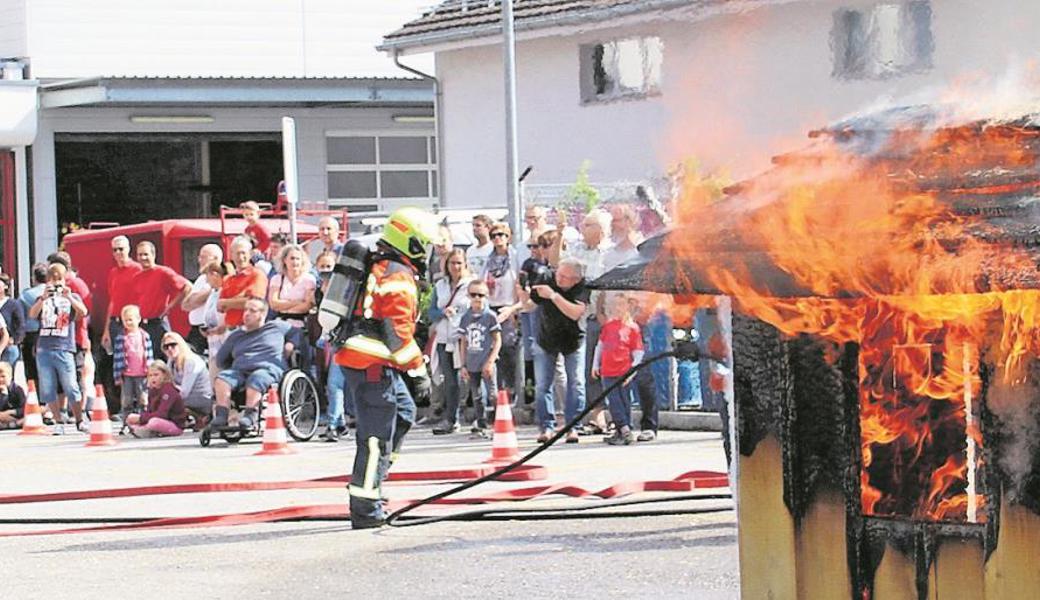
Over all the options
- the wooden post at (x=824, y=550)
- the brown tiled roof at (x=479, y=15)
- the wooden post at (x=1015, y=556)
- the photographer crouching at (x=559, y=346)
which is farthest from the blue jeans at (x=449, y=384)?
the wooden post at (x=1015, y=556)

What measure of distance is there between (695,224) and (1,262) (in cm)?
2847

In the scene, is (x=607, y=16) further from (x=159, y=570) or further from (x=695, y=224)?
(x=695, y=224)

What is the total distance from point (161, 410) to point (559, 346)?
13.9 ft

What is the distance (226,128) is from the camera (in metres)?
35.9

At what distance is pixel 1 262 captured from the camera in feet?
110

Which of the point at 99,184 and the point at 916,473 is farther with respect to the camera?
the point at 99,184

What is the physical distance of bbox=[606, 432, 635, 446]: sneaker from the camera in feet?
50.6

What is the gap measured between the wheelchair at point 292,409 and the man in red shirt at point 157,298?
7.44 ft

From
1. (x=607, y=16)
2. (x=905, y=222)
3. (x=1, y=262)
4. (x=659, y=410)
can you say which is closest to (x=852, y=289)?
(x=905, y=222)

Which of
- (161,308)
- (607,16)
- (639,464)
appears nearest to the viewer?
(639,464)

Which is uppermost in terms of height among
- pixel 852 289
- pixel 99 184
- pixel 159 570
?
pixel 99 184

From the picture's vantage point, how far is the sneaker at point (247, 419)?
1684 centimetres

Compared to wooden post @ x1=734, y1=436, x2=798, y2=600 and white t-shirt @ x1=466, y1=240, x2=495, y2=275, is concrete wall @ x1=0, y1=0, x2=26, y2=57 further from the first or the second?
wooden post @ x1=734, y1=436, x2=798, y2=600

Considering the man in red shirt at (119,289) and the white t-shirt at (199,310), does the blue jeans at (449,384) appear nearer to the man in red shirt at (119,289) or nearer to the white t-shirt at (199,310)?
the white t-shirt at (199,310)
